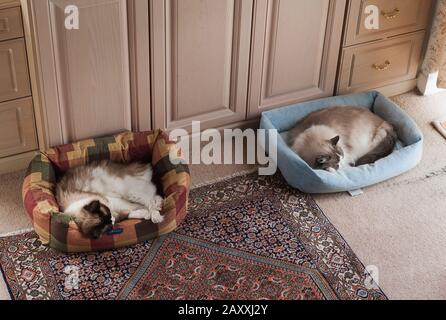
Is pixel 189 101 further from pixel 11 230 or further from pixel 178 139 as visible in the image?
pixel 11 230

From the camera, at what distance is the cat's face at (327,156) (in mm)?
2971

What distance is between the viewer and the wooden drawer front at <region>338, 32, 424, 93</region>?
11.1 ft

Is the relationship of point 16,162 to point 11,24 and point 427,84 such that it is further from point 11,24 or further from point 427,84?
point 427,84

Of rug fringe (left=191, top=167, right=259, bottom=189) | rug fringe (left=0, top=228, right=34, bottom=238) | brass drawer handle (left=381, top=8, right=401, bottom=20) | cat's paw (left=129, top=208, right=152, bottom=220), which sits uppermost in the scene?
brass drawer handle (left=381, top=8, right=401, bottom=20)

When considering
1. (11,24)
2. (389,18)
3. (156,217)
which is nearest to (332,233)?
(156,217)

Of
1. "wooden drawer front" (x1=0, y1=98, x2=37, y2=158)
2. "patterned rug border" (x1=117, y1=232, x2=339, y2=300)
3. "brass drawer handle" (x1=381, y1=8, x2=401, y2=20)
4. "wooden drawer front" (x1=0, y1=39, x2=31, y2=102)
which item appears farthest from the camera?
"brass drawer handle" (x1=381, y1=8, x2=401, y2=20)

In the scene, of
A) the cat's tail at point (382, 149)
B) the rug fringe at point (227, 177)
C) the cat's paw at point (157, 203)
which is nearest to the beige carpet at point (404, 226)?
the cat's tail at point (382, 149)

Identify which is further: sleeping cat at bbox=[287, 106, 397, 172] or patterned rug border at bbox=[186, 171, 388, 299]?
sleeping cat at bbox=[287, 106, 397, 172]

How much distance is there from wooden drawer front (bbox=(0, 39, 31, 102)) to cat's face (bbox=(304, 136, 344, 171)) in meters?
1.24

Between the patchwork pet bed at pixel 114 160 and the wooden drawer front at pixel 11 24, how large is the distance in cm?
50

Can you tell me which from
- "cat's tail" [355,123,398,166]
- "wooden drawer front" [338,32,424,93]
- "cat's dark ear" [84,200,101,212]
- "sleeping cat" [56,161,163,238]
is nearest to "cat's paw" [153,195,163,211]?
"sleeping cat" [56,161,163,238]

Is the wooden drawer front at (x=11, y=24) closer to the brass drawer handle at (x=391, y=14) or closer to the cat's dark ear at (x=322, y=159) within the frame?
the cat's dark ear at (x=322, y=159)

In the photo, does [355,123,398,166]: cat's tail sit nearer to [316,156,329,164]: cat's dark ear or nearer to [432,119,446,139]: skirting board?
[316,156,329,164]: cat's dark ear
